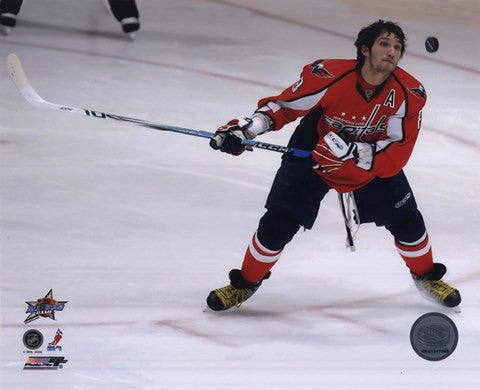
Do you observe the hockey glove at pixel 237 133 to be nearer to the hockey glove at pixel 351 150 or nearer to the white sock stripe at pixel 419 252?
the hockey glove at pixel 351 150

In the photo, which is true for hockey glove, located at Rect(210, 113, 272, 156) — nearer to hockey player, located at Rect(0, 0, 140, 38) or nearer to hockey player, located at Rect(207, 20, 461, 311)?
hockey player, located at Rect(207, 20, 461, 311)

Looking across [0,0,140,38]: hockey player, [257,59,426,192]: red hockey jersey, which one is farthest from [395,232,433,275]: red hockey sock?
[0,0,140,38]: hockey player

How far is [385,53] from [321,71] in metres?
0.19

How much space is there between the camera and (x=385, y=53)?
3525 mm

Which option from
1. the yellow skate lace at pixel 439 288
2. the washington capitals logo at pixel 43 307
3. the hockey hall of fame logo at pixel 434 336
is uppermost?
the yellow skate lace at pixel 439 288

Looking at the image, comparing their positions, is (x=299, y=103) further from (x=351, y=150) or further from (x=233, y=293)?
(x=233, y=293)

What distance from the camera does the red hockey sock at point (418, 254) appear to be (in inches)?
149

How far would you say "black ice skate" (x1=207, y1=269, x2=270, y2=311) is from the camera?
12.2ft

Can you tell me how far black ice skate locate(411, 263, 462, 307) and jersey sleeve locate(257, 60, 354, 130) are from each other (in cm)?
61

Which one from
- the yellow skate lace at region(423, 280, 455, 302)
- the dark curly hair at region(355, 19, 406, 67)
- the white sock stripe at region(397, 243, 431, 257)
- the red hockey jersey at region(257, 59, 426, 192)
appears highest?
the dark curly hair at region(355, 19, 406, 67)

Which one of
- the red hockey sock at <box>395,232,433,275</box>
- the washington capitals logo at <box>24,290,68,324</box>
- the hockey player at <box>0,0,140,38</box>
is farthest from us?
the hockey player at <box>0,0,140,38</box>

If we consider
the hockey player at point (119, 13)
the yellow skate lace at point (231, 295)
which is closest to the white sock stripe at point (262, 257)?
the yellow skate lace at point (231, 295)

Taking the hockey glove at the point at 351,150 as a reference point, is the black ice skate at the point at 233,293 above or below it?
below

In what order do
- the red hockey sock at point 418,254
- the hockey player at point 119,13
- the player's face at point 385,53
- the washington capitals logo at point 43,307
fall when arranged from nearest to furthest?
the player's face at point 385,53 < the washington capitals logo at point 43,307 < the red hockey sock at point 418,254 < the hockey player at point 119,13
